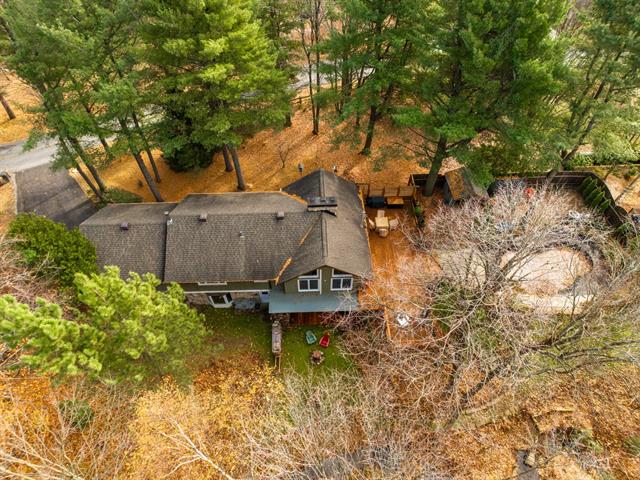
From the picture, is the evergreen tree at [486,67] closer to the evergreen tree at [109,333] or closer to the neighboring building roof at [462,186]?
the neighboring building roof at [462,186]

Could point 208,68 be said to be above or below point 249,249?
above

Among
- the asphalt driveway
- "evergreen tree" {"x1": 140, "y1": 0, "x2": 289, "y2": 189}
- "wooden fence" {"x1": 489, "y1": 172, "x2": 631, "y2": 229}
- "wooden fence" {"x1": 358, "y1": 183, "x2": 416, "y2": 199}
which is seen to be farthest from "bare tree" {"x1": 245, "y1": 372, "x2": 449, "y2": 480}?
Answer: the asphalt driveway

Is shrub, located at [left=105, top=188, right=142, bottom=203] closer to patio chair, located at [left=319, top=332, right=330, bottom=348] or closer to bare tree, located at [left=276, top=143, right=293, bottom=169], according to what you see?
bare tree, located at [left=276, top=143, right=293, bottom=169]

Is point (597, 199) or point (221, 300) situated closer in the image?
point (221, 300)

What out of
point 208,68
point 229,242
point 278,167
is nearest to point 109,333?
point 229,242

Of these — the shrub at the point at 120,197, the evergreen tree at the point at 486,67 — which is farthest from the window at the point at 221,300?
the evergreen tree at the point at 486,67

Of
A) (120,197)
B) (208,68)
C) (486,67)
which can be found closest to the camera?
(486,67)

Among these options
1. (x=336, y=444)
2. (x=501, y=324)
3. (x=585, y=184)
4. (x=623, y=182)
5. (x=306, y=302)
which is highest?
(x=623, y=182)

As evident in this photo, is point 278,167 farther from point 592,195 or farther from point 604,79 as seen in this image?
point 592,195
